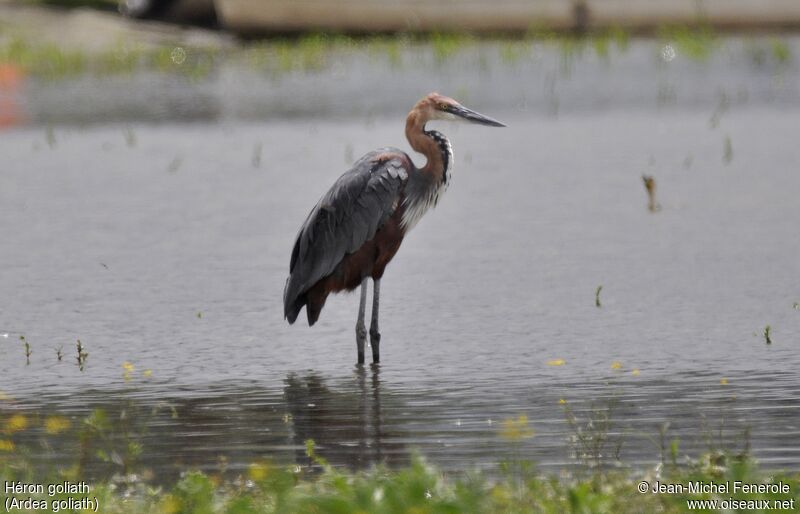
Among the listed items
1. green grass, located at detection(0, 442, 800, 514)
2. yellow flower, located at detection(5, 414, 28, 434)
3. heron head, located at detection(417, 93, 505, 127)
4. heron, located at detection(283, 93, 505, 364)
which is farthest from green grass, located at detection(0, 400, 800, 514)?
heron head, located at detection(417, 93, 505, 127)

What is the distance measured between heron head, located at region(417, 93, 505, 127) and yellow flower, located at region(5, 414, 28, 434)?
8.91 ft

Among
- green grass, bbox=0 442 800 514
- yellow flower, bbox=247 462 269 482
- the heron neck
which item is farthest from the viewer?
the heron neck

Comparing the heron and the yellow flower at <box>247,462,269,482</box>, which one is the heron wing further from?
the yellow flower at <box>247,462,269,482</box>

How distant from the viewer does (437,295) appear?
9547 mm

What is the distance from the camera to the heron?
800 cm

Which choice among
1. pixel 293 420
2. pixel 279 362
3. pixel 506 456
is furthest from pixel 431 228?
pixel 506 456

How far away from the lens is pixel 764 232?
436 inches

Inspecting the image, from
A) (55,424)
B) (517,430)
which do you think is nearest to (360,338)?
(55,424)

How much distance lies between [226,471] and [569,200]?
747cm

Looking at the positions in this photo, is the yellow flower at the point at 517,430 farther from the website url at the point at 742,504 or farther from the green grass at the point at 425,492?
the website url at the point at 742,504

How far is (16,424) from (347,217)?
2121 millimetres

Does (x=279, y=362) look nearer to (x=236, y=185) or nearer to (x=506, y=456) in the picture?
(x=506, y=456)

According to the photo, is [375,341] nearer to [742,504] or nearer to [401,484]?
[401,484]

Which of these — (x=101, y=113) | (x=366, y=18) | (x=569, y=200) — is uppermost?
(x=366, y=18)
